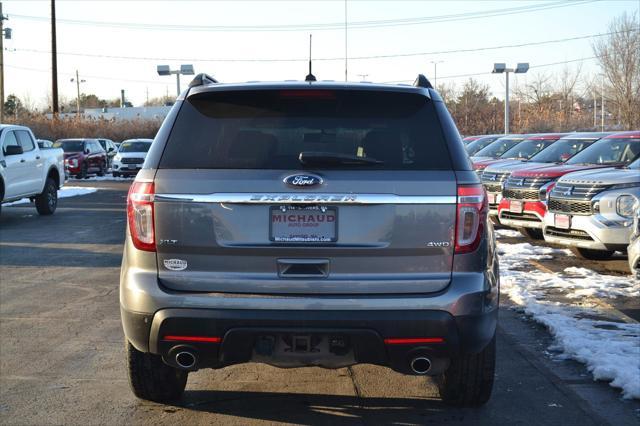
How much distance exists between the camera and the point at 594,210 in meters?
10.5

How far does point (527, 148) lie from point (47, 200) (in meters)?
10.8

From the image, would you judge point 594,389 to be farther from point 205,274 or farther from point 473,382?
point 205,274

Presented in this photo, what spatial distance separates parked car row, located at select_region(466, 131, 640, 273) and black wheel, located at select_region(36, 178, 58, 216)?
9.65 meters

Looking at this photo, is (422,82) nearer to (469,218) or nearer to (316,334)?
(469,218)

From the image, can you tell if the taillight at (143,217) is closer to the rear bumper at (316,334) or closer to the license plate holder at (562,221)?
the rear bumper at (316,334)

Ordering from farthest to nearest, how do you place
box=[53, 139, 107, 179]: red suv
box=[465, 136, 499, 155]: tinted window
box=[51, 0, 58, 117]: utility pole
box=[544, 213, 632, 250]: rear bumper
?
box=[51, 0, 58, 117]: utility pole < box=[53, 139, 107, 179]: red suv < box=[465, 136, 499, 155]: tinted window < box=[544, 213, 632, 250]: rear bumper

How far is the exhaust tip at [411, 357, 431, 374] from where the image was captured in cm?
423

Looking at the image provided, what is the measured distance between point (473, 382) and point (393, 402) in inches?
23.3

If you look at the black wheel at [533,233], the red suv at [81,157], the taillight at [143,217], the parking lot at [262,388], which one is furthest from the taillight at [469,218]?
the red suv at [81,157]

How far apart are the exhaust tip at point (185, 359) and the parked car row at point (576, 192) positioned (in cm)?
565

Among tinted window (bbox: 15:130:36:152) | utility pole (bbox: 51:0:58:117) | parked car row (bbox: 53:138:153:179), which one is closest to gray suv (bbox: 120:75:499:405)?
tinted window (bbox: 15:130:36:152)

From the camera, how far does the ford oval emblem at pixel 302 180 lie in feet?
13.5

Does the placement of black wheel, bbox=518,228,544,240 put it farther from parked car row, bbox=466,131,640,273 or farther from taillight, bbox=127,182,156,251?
taillight, bbox=127,182,156,251

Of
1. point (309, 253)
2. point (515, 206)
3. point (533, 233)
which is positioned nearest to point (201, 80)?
point (309, 253)
